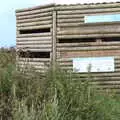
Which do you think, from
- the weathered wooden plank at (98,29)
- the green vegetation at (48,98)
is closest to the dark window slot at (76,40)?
the weathered wooden plank at (98,29)

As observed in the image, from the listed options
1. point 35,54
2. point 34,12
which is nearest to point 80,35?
point 34,12

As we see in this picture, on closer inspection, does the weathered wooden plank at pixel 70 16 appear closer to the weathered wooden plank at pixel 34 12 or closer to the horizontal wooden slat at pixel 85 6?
the horizontal wooden slat at pixel 85 6

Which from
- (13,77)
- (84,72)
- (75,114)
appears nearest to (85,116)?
(75,114)

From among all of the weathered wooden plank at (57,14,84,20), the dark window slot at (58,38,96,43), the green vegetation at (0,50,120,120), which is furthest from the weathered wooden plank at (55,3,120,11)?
the green vegetation at (0,50,120,120)

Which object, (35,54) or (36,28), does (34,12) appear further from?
(35,54)

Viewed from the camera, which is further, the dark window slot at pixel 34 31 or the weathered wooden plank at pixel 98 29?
the dark window slot at pixel 34 31

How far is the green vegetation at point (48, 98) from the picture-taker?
533 centimetres

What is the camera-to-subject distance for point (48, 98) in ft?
18.8

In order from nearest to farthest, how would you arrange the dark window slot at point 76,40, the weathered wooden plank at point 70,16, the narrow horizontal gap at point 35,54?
the weathered wooden plank at point 70,16 → the dark window slot at point 76,40 → the narrow horizontal gap at point 35,54

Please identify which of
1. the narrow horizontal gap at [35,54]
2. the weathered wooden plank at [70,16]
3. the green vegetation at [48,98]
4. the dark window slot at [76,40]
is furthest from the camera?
the narrow horizontal gap at [35,54]

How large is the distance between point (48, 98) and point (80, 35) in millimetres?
3987

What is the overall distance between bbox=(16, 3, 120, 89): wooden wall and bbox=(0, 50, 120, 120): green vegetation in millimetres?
3203

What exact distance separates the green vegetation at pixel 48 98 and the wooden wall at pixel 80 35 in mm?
3203

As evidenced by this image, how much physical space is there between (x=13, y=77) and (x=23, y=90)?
277 millimetres
